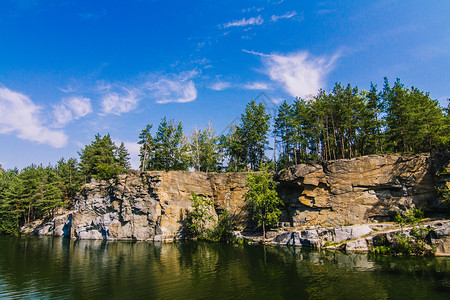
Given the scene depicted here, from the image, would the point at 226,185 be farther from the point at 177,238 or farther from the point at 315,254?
the point at 315,254

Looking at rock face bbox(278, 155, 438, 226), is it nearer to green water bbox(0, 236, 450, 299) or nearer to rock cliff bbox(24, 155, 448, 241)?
rock cliff bbox(24, 155, 448, 241)

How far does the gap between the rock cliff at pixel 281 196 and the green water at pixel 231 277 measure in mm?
12806

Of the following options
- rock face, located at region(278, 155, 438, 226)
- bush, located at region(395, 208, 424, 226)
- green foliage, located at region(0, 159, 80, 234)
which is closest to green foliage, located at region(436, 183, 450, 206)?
rock face, located at region(278, 155, 438, 226)

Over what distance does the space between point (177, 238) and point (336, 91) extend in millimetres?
43973

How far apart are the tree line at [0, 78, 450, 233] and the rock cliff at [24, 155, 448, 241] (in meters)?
4.97

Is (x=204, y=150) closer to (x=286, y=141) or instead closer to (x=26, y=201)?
(x=286, y=141)

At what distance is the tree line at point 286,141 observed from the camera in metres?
39.3

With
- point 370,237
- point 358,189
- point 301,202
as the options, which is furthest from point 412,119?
point 301,202

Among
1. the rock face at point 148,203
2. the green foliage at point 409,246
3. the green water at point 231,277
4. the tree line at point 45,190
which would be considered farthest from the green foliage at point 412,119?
the tree line at point 45,190

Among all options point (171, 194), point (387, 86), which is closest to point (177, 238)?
point (171, 194)

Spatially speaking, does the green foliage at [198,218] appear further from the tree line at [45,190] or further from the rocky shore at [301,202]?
the tree line at [45,190]

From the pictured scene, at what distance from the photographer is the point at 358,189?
1510 inches

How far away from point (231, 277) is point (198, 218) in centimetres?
2758

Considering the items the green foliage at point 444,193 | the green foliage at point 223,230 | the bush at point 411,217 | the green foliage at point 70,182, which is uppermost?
the green foliage at point 70,182
